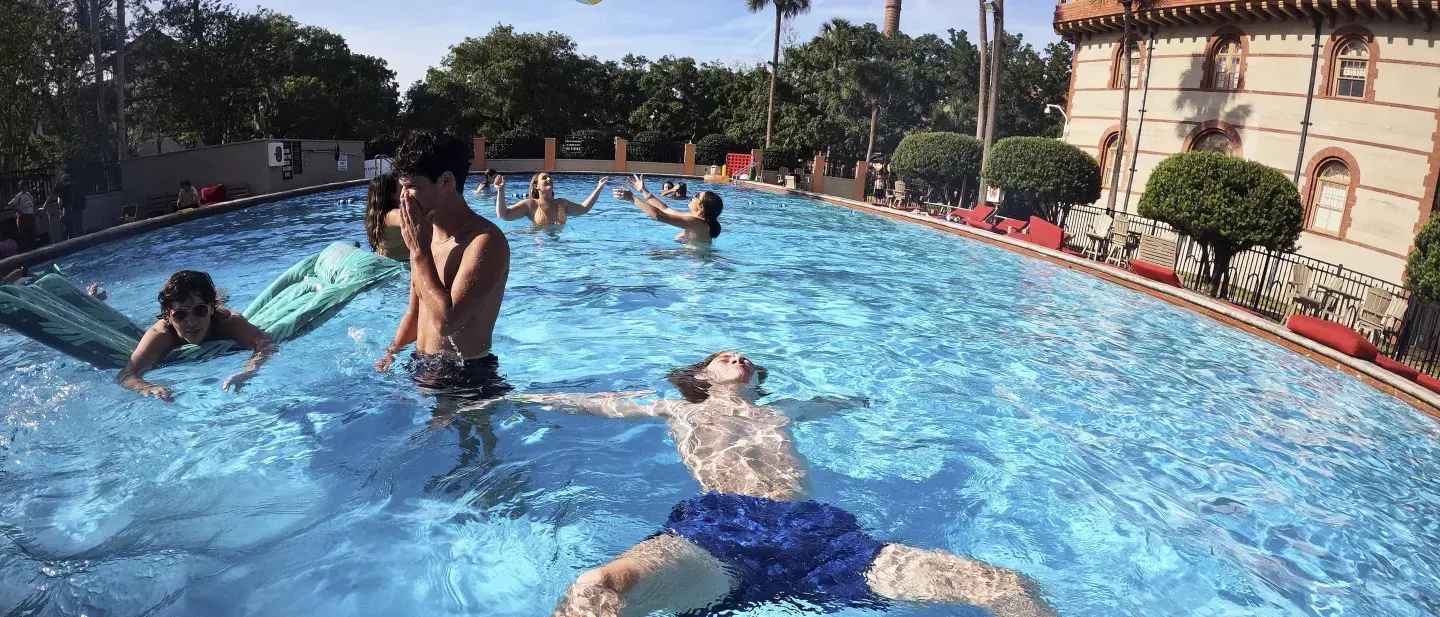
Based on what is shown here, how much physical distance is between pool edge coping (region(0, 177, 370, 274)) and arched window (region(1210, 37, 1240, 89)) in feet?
78.9

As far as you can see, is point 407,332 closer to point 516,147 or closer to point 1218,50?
point 1218,50

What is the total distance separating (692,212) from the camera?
Result: 432 inches

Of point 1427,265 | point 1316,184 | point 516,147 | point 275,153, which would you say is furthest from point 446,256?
point 516,147

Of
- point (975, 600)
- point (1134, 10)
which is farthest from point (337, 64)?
point (975, 600)

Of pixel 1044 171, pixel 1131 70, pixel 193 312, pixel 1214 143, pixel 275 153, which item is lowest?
pixel 193 312

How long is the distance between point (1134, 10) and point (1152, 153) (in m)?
4.13

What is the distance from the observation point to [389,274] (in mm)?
6391

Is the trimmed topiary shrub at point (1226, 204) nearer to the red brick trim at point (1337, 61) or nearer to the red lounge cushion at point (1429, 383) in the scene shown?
the red lounge cushion at point (1429, 383)

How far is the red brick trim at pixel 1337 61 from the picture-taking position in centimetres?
1888

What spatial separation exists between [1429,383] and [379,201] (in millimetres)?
10524

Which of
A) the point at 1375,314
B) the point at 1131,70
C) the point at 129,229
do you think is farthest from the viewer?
the point at 1131,70

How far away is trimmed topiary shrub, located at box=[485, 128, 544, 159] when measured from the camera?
31.5 metres

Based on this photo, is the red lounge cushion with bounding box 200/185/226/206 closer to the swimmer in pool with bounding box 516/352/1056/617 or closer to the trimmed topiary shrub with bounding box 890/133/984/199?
the swimmer in pool with bounding box 516/352/1056/617

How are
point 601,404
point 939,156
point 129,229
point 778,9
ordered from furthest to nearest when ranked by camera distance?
point 778,9 → point 939,156 → point 129,229 → point 601,404
